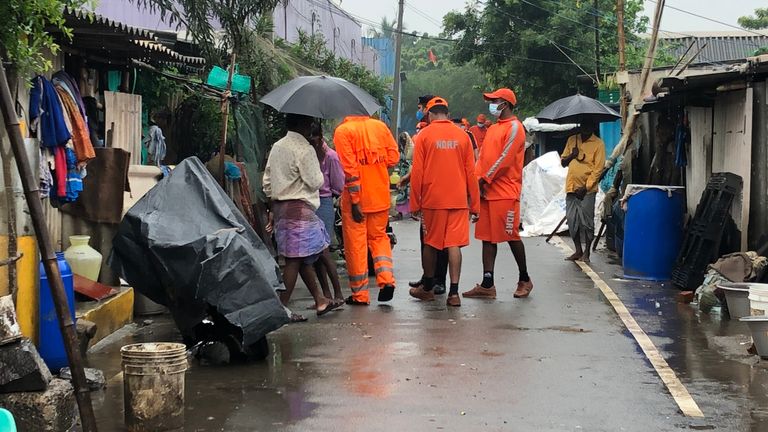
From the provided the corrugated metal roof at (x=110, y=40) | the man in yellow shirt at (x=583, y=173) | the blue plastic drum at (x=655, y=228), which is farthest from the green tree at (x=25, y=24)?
the man in yellow shirt at (x=583, y=173)

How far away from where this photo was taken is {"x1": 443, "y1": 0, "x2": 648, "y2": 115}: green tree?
1167 inches

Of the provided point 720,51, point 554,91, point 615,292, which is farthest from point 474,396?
point 720,51

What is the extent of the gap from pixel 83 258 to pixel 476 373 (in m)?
3.62

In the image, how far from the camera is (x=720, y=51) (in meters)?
36.1

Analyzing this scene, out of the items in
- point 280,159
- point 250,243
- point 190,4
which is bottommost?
point 250,243

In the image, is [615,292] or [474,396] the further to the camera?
[615,292]

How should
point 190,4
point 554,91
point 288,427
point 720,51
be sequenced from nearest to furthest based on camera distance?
point 288,427 < point 190,4 < point 554,91 < point 720,51

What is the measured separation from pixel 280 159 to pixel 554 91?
23197 millimetres

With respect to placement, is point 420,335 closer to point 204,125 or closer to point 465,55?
point 204,125

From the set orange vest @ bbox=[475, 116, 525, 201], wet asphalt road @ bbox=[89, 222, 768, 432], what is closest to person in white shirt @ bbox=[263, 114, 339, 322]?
Result: wet asphalt road @ bbox=[89, 222, 768, 432]

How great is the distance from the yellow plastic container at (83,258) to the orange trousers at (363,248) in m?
2.43

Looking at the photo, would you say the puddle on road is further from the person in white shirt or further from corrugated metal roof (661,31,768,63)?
corrugated metal roof (661,31,768,63)

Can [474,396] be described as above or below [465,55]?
below

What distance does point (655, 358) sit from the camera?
7.45 meters
